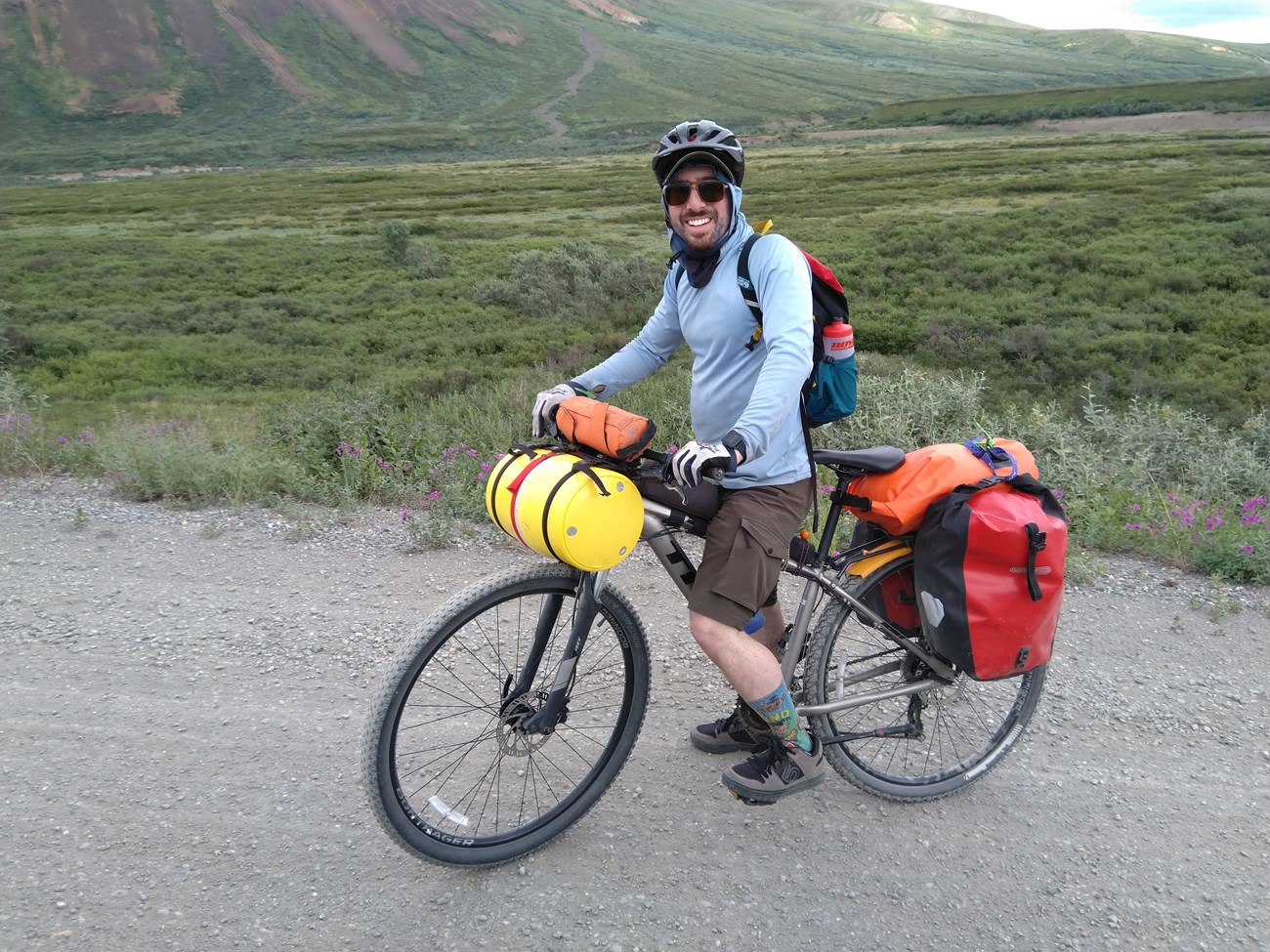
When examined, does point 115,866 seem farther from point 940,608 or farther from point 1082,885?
point 1082,885

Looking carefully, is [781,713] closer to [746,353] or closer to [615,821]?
[615,821]

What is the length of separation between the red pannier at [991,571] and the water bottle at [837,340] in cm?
60

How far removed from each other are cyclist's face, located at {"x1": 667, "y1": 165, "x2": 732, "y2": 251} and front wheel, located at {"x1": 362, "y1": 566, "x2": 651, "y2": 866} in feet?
3.78

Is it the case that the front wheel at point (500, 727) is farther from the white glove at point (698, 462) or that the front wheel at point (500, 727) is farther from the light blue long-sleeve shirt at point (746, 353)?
the light blue long-sleeve shirt at point (746, 353)

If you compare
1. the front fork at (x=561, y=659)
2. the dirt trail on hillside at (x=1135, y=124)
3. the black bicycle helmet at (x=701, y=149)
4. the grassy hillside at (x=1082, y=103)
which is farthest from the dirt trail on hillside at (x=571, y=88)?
the front fork at (x=561, y=659)

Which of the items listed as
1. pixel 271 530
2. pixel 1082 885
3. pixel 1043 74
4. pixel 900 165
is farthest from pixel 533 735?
pixel 1043 74

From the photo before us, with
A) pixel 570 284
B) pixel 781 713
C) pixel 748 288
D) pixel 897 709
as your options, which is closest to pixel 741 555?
pixel 781 713

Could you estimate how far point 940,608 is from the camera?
9.76ft

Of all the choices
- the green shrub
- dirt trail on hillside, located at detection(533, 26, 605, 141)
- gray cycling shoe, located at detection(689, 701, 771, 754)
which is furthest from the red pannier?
dirt trail on hillside, located at detection(533, 26, 605, 141)

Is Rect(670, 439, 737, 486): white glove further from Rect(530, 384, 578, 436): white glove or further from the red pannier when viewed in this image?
the red pannier

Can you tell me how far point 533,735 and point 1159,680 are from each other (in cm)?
297

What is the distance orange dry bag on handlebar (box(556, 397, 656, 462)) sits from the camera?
99.8 inches

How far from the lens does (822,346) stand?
2.90 meters

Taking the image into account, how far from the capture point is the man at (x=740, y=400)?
2.65 metres
